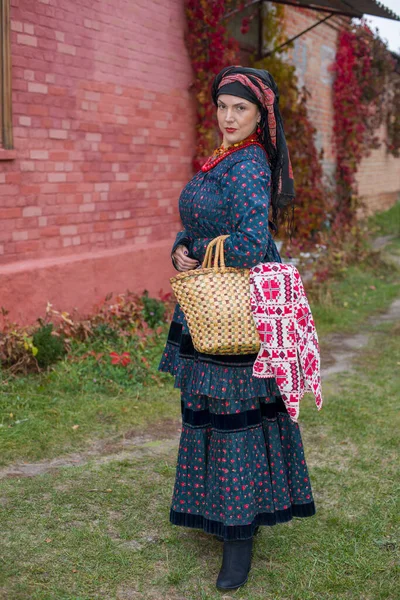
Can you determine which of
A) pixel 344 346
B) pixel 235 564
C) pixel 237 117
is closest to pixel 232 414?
pixel 235 564

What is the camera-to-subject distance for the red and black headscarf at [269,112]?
2.66 m

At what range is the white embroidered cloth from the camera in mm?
2559

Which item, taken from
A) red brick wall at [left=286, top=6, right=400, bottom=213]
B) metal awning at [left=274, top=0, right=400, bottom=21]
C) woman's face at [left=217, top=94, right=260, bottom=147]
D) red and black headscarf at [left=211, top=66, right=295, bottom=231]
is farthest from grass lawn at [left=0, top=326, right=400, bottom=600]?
red brick wall at [left=286, top=6, right=400, bottom=213]

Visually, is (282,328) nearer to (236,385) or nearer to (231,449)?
(236,385)

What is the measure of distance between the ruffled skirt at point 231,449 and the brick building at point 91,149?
109 inches

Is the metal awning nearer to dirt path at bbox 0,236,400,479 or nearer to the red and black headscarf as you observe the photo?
dirt path at bbox 0,236,400,479

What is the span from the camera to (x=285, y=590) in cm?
271

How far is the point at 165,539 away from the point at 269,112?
1.84 meters

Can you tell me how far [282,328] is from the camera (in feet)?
8.44

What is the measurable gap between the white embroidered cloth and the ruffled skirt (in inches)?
4.6

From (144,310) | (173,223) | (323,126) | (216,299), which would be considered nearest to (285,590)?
(216,299)

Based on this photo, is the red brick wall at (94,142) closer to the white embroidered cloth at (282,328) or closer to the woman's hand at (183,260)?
the woman's hand at (183,260)

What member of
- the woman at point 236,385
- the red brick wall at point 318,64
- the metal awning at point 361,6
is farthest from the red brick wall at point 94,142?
the red brick wall at point 318,64

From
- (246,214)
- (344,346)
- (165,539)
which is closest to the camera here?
(246,214)
